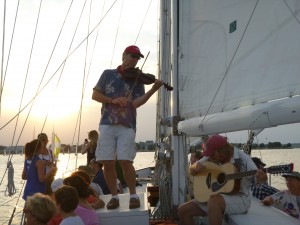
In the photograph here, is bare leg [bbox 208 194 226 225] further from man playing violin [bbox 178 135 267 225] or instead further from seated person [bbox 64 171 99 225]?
seated person [bbox 64 171 99 225]

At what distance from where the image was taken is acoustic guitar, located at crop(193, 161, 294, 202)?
4348 millimetres

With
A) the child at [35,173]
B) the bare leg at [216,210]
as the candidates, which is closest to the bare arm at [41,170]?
the child at [35,173]

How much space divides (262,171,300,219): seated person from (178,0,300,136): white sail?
3.46 feet

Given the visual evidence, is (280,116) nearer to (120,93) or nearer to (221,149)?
(221,149)

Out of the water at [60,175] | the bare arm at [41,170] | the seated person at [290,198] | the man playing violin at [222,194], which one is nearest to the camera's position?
the man playing violin at [222,194]

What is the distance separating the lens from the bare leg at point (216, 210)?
4.23 metres

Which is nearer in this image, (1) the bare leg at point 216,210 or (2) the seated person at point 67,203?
(2) the seated person at point 67,203

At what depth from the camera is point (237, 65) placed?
467cm

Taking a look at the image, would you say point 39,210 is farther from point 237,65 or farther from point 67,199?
point 237,65

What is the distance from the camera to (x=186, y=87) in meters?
5.52

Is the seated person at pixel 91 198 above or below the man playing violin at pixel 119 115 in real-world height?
below

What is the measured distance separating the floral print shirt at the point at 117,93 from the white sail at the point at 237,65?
2.36 ft

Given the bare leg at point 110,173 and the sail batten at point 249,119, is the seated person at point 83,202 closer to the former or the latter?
the bare leg at point 110,173

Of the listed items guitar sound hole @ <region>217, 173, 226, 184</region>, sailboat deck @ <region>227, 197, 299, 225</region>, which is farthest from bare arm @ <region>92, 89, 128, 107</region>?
sailboat deck @ <region>227, 197, 299, 225</region>
